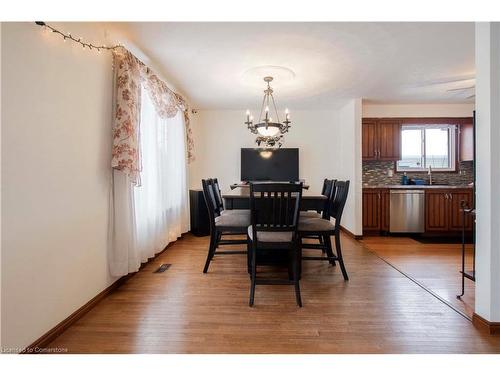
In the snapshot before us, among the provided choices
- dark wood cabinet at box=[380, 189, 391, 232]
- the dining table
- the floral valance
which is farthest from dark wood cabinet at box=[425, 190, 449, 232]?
the floral valance

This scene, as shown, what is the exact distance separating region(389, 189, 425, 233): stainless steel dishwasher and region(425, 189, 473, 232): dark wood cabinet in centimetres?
9

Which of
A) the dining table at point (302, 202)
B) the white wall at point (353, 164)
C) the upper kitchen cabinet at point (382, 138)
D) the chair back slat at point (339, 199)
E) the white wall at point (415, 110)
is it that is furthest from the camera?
the white wall at point (415, 110)

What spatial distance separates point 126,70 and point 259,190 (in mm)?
1568

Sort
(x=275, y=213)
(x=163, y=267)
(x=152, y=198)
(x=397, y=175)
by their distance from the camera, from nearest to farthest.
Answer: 1. (x=275, y=213)
2. (x=163, y=267)
3. (x=152, y=198)
4. (x=397, y=175)

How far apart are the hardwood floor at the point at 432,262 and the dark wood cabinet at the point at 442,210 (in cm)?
54

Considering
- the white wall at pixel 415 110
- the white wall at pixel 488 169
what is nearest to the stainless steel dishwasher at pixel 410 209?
the white wall at pixel 415 110

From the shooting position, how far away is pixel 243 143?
210 inches

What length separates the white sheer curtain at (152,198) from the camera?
2299 millimetres

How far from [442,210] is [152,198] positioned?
4.67 metres

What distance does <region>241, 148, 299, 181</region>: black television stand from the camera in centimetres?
516

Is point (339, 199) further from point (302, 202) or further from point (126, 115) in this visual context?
point (126, 115)

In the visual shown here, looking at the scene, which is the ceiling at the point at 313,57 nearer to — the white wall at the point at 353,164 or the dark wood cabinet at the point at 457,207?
the white wall at the point at 353,164

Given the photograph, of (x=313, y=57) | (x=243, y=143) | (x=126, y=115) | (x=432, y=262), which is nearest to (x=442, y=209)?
(x=432, y=262)
